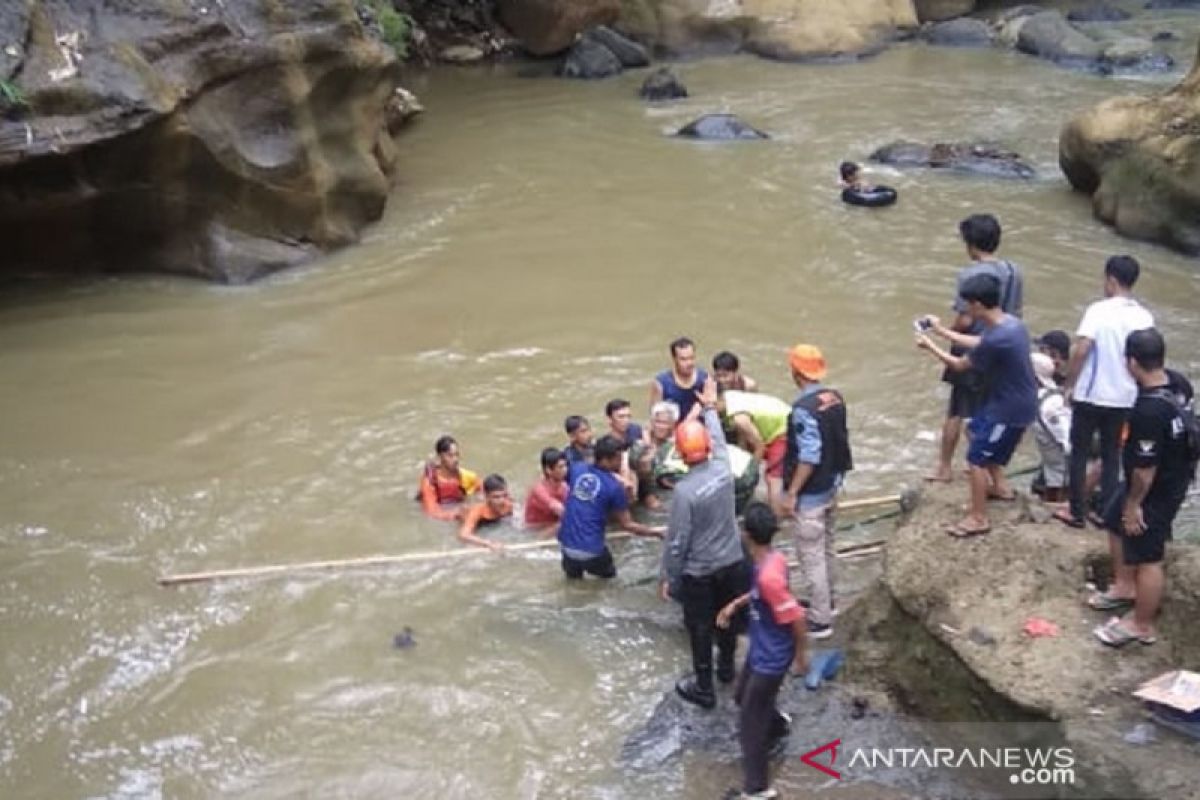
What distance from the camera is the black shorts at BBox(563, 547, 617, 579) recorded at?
8.52m

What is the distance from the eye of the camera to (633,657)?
7.71 metres

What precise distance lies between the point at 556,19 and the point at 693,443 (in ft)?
69.7

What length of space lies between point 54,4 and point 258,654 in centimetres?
841

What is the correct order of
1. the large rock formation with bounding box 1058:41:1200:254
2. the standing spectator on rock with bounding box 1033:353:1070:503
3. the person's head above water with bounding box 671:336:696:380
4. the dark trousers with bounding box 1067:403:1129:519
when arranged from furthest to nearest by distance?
the large rock formation with bounding box 1058:41:1200:254 < the person's head above water with bounding box 671:336:696:380 < the standing spectator on rock with bounding box 1033:353:1070:503 < the dark trousers with bounding box 1067:403:1129:519

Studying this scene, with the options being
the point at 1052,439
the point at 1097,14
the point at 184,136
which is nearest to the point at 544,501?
the point at 1052,439

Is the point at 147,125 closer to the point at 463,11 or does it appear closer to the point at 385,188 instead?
the point at 385,188

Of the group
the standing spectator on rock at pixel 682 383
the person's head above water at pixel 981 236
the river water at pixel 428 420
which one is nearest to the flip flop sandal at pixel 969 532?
the person's head above water at pixel 981 236

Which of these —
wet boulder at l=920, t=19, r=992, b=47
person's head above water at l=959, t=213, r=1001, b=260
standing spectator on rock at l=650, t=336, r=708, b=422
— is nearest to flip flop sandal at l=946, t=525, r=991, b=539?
person's head above water at l=959, t=213, r=1001, b=260

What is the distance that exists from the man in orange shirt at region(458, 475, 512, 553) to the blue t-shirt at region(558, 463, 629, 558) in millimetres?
817

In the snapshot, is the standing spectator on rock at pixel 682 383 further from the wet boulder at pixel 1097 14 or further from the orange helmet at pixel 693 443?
the wet boulder at pixel 1097 14

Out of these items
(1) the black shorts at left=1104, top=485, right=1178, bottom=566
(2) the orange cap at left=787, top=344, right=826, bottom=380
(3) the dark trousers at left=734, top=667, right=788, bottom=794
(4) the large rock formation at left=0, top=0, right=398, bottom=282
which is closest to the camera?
(1) the black shorts at left=1104, top=485, right=1178, bottom=566

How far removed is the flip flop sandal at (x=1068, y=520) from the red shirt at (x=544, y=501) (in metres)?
3.41

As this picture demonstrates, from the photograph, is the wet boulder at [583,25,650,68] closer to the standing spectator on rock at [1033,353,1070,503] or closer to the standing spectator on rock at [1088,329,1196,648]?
the standing spectator on rock at [1033,353,1070,503]

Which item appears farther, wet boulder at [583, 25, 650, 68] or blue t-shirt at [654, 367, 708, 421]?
wet boulder at [583, 25, 650, 68]
